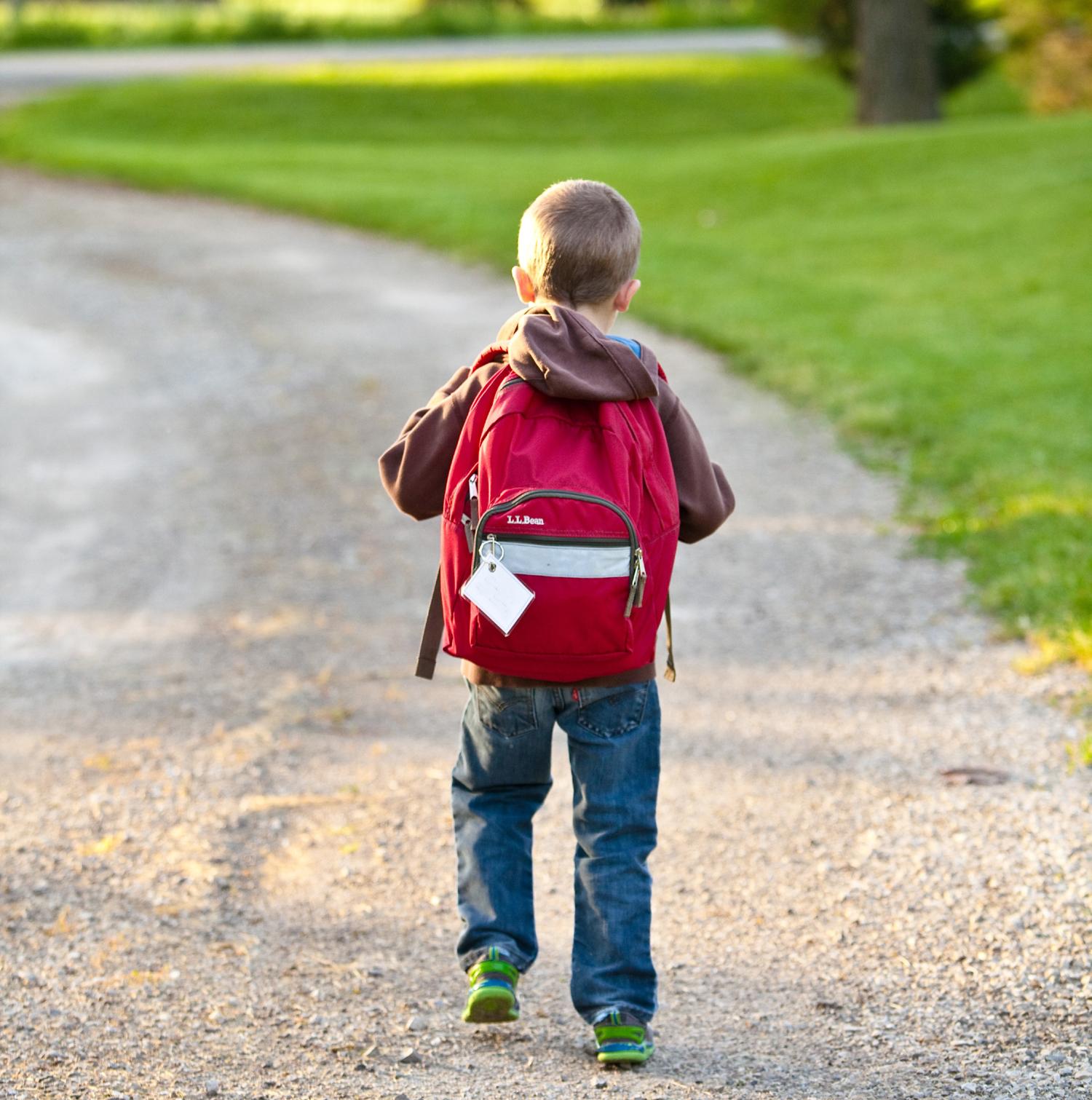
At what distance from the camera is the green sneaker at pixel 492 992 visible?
9.39 ft

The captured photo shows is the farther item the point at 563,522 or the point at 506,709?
the point at 506,709

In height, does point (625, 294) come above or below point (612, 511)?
above

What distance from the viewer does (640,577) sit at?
2.66 m

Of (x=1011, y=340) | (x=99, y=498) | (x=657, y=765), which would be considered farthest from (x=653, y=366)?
(x=1011, y=340)

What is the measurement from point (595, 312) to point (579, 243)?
14 cm

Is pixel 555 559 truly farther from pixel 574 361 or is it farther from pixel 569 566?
pixel 574 361

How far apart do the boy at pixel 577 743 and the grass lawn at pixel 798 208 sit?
7.81 feet

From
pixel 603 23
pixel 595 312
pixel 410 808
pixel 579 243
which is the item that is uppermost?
pixel 579 243

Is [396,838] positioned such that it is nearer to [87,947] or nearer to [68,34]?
[87,947]

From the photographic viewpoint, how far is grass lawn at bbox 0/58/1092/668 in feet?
22.2

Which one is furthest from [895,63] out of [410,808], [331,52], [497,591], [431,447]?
[497,591]

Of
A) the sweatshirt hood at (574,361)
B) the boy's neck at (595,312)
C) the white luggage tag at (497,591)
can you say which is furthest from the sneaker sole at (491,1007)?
the boy's neck at (595,312)

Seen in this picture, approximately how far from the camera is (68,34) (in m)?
27.9

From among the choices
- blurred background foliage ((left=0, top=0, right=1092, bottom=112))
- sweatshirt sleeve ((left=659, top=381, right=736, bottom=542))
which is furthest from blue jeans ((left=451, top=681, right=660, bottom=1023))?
blurred background foliage ((left=0, top=0, right=1092, bottom=112))
